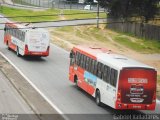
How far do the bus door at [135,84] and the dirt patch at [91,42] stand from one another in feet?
→ 67.5

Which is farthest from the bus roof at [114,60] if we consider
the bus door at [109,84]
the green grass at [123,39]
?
the green grass at [123,39]

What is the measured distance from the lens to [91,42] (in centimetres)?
5947

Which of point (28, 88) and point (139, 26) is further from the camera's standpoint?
point (139, 26)

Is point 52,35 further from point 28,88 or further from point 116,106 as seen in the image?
point 116,106

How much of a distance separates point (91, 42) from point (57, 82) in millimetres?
26719

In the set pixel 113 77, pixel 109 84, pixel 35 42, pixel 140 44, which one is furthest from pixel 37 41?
pixel 113 77

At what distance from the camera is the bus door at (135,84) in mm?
23906

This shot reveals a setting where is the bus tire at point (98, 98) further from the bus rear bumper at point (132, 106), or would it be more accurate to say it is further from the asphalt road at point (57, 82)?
the bus rear bumper at point (132, 106)

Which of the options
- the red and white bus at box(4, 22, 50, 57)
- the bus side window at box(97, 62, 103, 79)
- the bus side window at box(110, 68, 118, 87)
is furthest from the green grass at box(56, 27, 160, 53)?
the bus side window at box(110, 68, 118, 87)

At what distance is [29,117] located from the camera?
22.9 m

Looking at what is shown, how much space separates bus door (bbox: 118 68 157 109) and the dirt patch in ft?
67.5

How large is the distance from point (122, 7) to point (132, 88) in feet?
99.1

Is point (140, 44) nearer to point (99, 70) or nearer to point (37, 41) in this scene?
point (37, 41)

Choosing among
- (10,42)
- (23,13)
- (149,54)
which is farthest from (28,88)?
(23,13)
